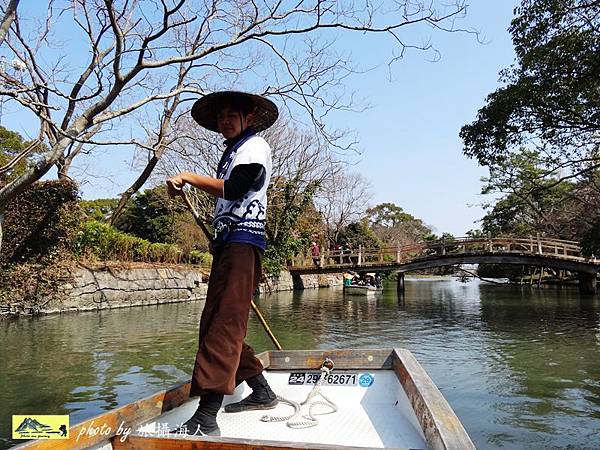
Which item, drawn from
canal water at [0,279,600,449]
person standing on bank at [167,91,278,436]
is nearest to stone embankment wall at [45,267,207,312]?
canal water at [0,279,600,449]

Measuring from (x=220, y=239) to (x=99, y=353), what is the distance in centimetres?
521

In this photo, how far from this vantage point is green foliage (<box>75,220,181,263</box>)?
12828 millimetres

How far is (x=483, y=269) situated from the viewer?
41.6 meters

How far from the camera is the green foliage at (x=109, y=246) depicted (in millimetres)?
12828

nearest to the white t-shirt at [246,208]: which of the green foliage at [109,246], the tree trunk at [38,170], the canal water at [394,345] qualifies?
the canal water at [394,345]

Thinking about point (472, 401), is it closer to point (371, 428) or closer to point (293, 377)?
point (293, 377)

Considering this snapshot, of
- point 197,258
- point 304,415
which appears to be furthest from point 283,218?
point 304,415

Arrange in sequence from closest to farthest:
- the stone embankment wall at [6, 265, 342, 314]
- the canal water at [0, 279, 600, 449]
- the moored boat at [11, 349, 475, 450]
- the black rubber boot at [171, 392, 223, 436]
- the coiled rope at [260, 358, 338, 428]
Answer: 1. the moored boat at [11, 349, 475, 450]
2. the black rubber boot at [171, 392, 223, 436]
3. the coiled rope at [260, 358, 338, 428]
4. the canal water at [0, 279, 600, 449]
5. the stone embankment wall at [6, 265, 342, 314]

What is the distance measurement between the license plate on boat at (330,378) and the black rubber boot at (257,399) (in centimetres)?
55

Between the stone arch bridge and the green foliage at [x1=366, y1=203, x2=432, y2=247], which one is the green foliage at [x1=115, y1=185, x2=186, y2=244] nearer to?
the stone arch bridge

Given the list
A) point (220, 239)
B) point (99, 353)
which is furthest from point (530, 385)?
point (99, 353)

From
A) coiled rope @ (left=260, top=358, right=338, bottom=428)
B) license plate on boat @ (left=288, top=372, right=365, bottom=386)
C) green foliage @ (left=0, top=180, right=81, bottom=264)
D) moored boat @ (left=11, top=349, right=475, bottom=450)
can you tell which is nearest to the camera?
moored boat @ (left=11, top=349, right=475, bottom=450)

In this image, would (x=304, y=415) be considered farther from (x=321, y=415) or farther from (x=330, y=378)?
(x=330, y=378)

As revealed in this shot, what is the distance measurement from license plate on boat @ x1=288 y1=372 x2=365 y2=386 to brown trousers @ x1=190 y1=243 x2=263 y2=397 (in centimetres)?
102
